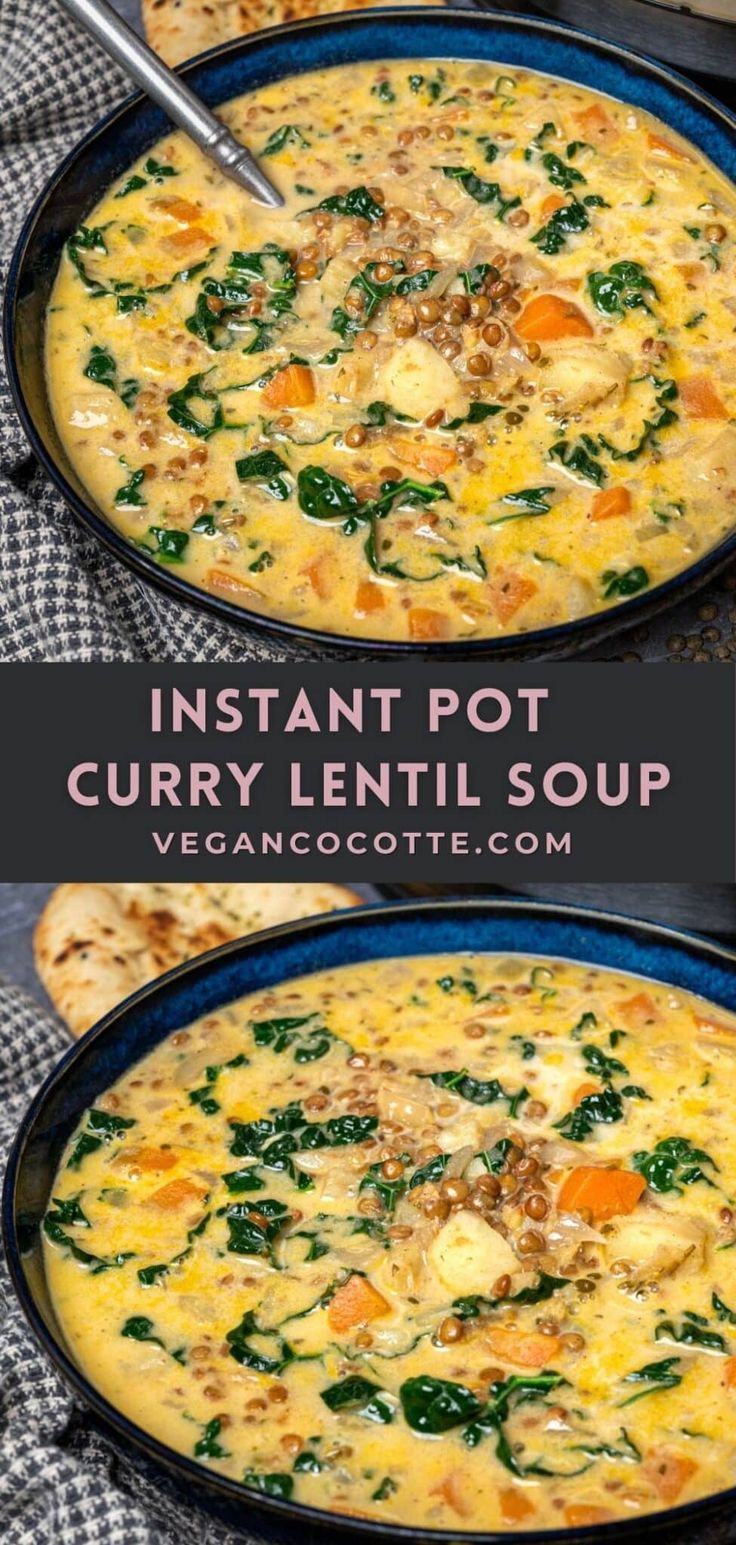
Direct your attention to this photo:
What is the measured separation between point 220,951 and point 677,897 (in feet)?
3.58

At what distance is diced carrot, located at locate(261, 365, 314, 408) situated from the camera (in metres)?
3.94

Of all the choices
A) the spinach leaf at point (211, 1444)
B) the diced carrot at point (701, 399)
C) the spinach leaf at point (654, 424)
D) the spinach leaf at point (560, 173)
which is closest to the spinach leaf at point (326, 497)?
the spinach leaf at point (654, 424)

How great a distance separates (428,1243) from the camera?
3.29 meters

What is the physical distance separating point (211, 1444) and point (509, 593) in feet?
5.08

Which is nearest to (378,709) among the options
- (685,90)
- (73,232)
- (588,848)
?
(588,848)

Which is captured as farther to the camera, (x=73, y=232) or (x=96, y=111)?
(x=96, y=111)

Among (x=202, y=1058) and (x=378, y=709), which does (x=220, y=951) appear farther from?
(x=378, y=709)

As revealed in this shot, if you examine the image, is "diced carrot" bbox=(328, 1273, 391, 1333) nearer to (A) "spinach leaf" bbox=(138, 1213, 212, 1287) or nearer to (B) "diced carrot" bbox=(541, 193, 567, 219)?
(A) "spinach leaf" bbox=(138, 1213, 212, 1287)

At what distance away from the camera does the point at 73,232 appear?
426 centimetres

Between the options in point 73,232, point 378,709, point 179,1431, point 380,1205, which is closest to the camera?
point 179,1431

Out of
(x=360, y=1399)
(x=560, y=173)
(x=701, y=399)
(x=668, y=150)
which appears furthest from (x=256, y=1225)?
(x=668, y=150)

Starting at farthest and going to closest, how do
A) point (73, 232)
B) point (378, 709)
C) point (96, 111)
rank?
point (96, 111) < point (73, 232) < point (378, 709)

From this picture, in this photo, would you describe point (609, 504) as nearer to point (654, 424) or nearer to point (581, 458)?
point (581, 458)

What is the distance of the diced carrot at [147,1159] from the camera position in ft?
11.5
